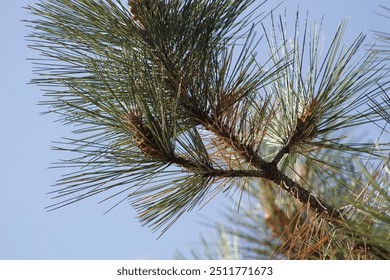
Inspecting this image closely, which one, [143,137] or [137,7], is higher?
[137,7]

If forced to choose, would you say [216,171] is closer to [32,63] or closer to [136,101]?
[136,101]

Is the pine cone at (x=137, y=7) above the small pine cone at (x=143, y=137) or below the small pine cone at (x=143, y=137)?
above

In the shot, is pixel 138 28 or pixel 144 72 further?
pixel 138 28

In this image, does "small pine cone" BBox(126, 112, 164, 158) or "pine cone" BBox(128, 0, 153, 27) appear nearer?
"small pine cone" BBox(126, 112, 164, 158)

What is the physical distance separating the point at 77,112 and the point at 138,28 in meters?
0.17

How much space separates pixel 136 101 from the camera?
992 mm

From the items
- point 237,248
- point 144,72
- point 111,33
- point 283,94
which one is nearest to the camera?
point 144,72

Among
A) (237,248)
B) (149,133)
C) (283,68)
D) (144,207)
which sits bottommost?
(237,248)

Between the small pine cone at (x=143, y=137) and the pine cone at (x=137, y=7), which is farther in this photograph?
the pine cone at (x=137, y=7)

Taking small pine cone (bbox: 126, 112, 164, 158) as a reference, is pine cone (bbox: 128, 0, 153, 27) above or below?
above

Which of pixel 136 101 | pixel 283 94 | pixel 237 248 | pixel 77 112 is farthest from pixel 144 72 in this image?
pixel 237 248

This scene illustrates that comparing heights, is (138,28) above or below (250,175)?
above

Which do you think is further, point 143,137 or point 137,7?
point 137,7

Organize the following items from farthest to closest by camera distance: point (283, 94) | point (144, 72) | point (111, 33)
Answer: point (283, 94), point (111, 33), point (144, 72)
